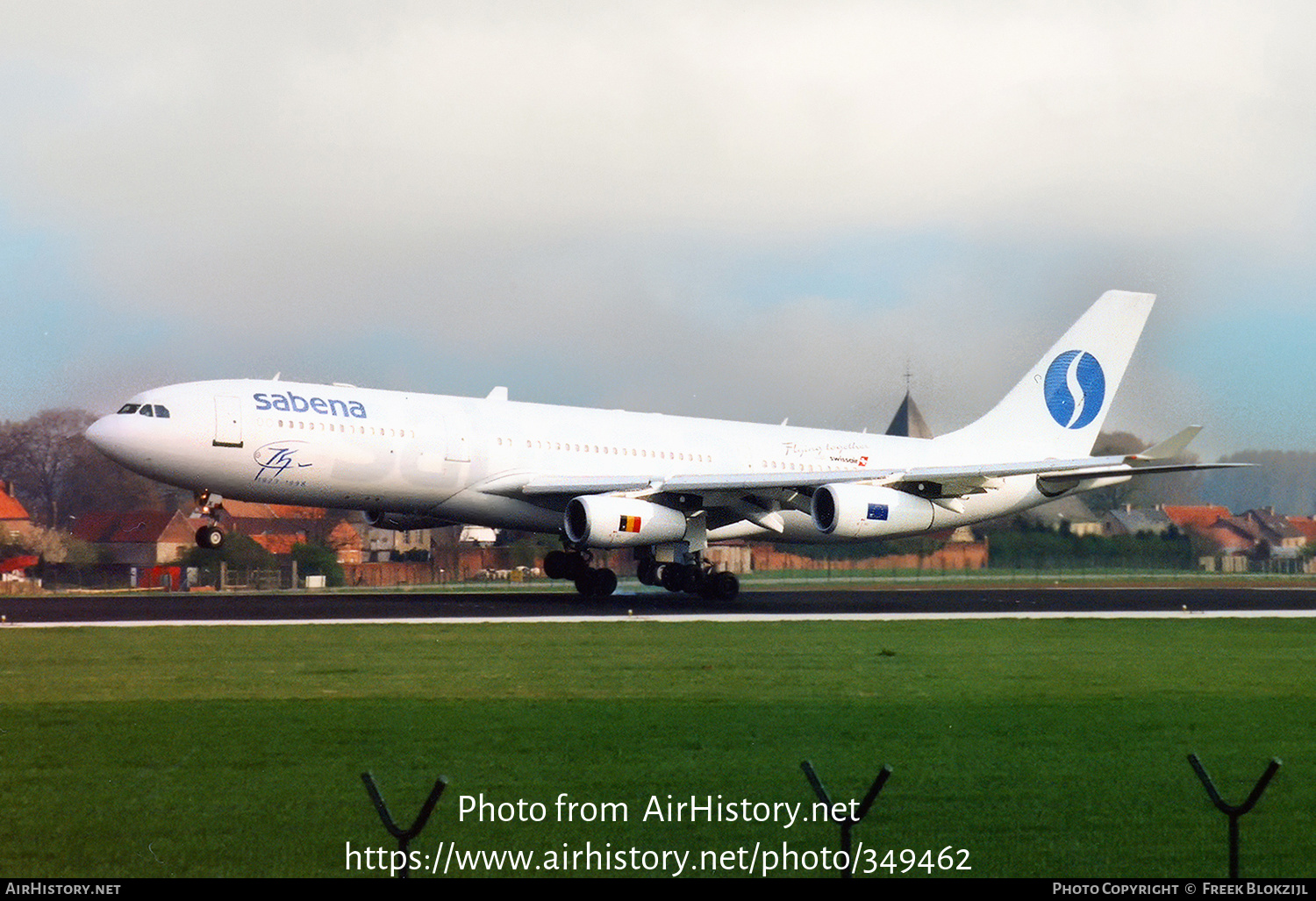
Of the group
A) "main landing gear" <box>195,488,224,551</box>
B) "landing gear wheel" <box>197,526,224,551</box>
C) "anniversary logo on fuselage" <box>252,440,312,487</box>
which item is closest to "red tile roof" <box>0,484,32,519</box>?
"main landing gear" <box>195,488,224,551</box>

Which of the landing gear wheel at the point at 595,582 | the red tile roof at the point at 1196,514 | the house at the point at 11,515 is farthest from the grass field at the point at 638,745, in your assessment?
the red tile roof at the point at 1196,514

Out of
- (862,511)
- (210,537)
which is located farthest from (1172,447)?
(210,537)

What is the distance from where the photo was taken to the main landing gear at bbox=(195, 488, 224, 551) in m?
33.7

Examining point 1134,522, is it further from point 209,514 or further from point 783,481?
point 209,514

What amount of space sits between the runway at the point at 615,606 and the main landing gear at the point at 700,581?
395 millimetres

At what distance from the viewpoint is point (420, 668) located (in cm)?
2114

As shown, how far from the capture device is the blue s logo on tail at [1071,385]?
160 feet

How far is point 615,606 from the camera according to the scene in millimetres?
35688

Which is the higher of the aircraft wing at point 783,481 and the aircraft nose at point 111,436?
the aircraft nose at point 111,436

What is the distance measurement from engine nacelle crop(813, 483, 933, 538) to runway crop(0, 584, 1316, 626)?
1801 millimetres

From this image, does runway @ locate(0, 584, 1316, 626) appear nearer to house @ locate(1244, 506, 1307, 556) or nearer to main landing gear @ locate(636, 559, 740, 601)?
main landing gear @ locate(636, 559, 740, 601)

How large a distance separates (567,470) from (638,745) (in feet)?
82.6

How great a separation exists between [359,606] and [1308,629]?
19363 mm

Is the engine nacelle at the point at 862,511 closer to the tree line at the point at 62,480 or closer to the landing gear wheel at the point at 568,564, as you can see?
the landing gear wheel at the point at 568,564
